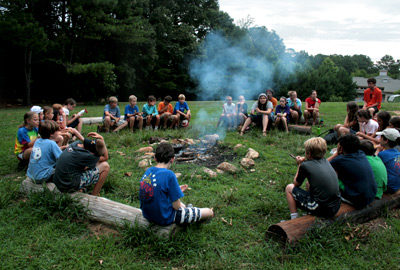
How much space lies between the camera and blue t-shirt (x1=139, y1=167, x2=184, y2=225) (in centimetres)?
302

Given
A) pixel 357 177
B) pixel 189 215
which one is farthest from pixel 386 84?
pixel 189 215

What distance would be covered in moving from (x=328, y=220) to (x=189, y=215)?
161 cm

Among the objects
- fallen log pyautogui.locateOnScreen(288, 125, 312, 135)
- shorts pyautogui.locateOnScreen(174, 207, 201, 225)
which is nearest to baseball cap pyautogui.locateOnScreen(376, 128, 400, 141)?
shorts pyautogui.locateOnScreen(174, 207, 201, 225)

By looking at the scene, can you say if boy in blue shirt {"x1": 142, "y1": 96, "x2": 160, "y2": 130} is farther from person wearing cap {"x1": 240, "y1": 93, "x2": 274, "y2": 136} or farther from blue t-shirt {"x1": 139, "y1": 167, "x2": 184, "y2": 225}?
blue t-shirt {"x1": 139, "y1": 167, "x2": 184, "y2": 225}

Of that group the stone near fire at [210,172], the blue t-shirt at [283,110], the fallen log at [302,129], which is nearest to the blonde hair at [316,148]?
the stone near fire at [210,172]

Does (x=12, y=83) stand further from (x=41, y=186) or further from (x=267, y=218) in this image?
(x=267, y=218)

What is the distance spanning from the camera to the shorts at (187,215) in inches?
126

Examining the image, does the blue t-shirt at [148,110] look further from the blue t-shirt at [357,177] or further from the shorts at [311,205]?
the blue t-shirt at [357,177]

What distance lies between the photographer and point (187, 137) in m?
8.11

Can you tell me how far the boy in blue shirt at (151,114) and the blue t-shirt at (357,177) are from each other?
6.68m

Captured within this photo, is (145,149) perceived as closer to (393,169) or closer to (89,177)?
(89,177)

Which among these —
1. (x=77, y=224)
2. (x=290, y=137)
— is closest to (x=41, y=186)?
(x=77, y=224)

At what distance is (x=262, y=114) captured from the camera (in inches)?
352

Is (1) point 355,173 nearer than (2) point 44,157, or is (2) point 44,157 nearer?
(1) point 355,173
